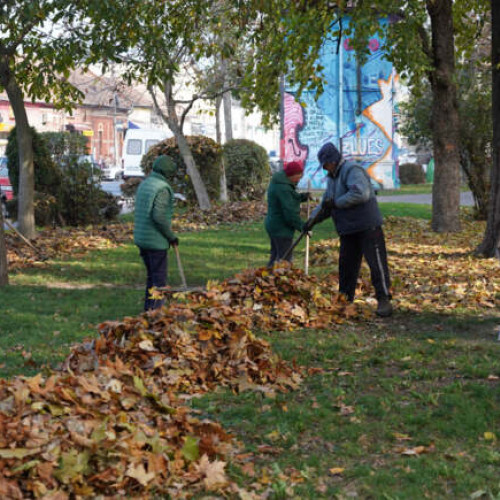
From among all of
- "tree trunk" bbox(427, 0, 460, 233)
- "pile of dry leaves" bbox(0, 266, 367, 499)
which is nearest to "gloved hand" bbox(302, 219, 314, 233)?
"pile of dry leaves" bbox(0, 266, 367, 499)

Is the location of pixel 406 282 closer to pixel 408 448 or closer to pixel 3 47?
pixel 408 448

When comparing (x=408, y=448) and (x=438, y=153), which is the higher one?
(x=438, y=153)

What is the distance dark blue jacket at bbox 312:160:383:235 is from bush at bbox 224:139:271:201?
1861 centimetres

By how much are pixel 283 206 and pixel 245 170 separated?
18.0 m

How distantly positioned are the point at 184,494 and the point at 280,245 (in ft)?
18.6

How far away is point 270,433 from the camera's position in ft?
16.8

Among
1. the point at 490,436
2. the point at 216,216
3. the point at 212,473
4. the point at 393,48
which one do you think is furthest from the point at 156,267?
the point at 216,216

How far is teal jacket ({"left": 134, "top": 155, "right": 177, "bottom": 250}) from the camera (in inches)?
323

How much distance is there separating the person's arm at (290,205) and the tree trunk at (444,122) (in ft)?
25.0

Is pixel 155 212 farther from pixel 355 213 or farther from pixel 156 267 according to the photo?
pixel 355 213

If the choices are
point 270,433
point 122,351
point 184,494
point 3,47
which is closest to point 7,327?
point 122,351

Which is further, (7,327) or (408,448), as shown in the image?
(7,327)

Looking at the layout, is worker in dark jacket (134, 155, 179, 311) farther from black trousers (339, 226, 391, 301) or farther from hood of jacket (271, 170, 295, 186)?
black trousers (339, 226, 391, 301)

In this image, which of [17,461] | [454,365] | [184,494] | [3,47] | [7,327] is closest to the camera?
[17,461]
